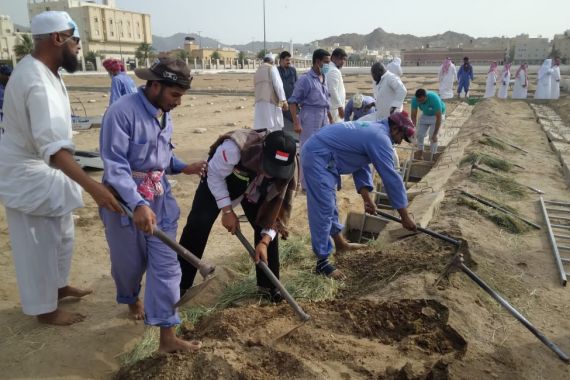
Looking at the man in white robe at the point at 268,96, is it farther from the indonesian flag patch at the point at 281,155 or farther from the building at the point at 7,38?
the building at the point at 7,38

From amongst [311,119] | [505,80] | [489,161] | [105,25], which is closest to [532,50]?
[505,80]

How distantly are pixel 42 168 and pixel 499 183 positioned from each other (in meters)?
6.15

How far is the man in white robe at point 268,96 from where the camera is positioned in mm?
6309

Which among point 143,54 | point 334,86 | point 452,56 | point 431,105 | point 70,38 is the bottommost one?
point 431,105

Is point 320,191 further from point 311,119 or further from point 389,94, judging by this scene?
point 389,94

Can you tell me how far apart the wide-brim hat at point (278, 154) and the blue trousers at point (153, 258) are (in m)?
0.65

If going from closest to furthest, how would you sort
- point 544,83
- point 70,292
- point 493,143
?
point 70,292 < point 493,143 < point 544,83

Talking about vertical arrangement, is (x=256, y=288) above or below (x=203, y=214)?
below

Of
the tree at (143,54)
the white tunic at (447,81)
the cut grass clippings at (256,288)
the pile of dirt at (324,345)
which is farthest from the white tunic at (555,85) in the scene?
the tree at (143,54)

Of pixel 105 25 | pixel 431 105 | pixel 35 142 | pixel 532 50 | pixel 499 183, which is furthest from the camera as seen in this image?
pixel 105 25

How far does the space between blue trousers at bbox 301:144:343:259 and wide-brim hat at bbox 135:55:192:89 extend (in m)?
1.69

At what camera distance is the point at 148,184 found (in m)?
2.52

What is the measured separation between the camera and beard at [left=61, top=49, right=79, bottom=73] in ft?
8.70

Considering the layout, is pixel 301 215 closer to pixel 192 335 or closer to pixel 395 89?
pixel 395 89
